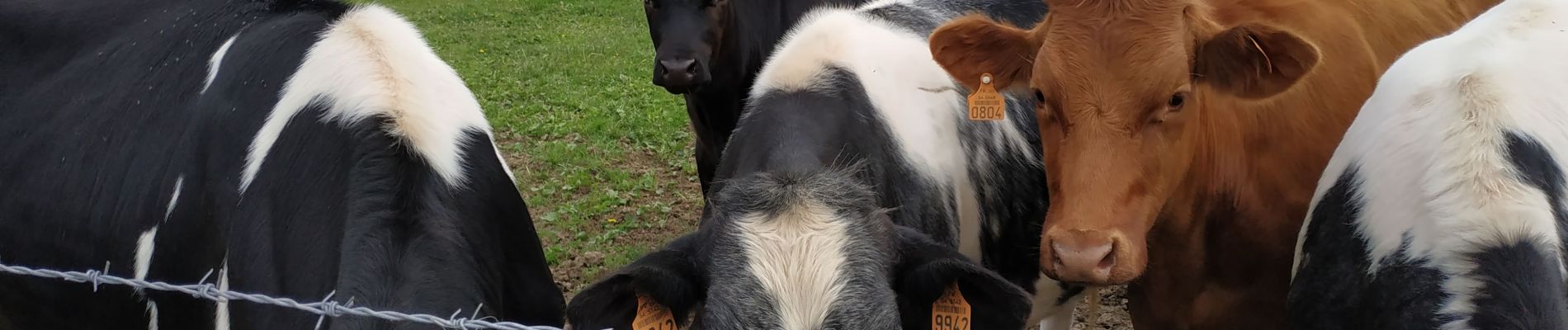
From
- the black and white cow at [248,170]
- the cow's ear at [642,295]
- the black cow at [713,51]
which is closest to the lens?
the cow's ear at [642,295]

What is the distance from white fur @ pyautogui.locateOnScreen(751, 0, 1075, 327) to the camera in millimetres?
3373

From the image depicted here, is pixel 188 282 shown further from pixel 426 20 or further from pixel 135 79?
pixel 426 20

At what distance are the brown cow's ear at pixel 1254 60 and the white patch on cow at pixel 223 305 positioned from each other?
99.2 inches

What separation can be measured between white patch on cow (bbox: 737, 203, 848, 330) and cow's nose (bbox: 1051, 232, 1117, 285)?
0.61 meters

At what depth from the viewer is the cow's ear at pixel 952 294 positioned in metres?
2.44

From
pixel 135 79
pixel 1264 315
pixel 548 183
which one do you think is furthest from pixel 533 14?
pixel 1264 315

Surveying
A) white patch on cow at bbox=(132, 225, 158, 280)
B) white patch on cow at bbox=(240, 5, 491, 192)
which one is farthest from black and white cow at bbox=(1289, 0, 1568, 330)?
white patch on cow at bbox=(132, 225, 158, 280)

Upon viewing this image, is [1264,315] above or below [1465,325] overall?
below

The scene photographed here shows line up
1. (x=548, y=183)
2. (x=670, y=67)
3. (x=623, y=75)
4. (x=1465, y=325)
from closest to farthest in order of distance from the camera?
1. (x=1465, y=325)
2. (x=670, y=67)
3. (x=548, y=183)
4. (x=623, y=75)

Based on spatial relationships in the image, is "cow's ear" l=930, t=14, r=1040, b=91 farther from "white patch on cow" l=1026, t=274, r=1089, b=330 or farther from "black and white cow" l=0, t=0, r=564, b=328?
"black and white cow" l=0, t=0, r=564, b=328

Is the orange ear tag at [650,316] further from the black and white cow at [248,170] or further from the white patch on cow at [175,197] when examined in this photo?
the white patch on cow at [175,197]

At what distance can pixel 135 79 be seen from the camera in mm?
3416

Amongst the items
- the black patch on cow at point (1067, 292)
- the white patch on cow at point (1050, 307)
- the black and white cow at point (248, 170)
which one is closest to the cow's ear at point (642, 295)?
the black and white cow at point (248, 170)

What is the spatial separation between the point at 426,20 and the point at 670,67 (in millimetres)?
10283
